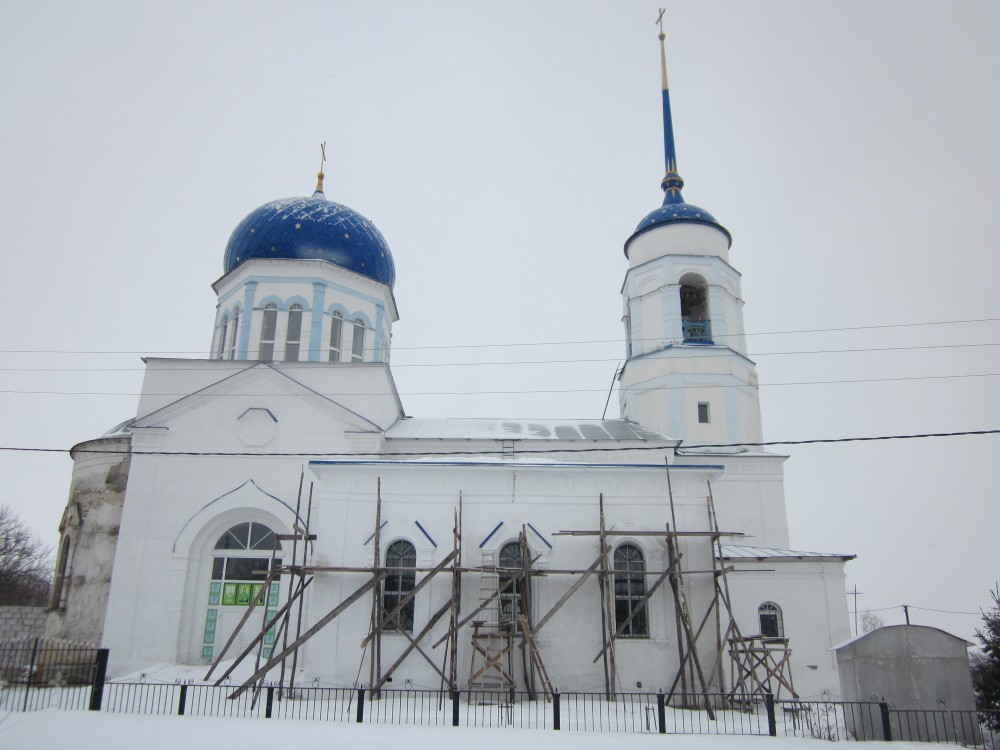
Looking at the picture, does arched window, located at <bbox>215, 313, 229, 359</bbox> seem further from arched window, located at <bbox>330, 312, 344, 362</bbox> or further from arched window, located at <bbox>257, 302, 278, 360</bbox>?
arched window, located at <bbox>330, 312, 344, 362</bbox>

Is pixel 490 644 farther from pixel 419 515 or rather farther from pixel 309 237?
pixel 309 237

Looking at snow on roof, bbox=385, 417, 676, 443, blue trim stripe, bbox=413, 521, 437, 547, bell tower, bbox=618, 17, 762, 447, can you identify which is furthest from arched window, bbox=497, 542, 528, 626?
bell tower, bbox=618, 17, 762, 447

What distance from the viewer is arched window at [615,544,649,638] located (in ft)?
51.2

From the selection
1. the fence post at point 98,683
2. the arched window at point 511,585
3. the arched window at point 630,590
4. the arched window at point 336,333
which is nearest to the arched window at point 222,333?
the arched window at point 336,333

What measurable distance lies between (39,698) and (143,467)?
590 centimetres

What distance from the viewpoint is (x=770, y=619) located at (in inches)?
647

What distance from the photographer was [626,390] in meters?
22.8

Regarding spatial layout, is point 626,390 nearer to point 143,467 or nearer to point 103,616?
point 143,467

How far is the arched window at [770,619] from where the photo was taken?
644 inches

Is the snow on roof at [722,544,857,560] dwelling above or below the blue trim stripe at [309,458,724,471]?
below

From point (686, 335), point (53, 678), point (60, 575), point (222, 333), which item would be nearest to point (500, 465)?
point (686, 335)

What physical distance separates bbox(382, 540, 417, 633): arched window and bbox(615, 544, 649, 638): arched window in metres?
4.04

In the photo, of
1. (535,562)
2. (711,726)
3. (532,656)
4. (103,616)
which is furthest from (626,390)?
(103,616)

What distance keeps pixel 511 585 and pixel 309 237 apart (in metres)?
11.6
